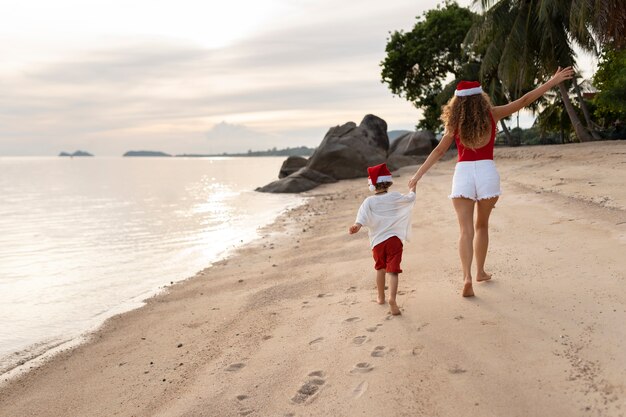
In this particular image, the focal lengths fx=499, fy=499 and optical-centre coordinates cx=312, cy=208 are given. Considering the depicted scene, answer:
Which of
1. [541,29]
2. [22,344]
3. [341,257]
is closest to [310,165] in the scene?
[541,29]

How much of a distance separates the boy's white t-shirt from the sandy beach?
751mm

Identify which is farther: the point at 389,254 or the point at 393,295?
the point at 389,254

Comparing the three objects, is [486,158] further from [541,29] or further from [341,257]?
[541,29]

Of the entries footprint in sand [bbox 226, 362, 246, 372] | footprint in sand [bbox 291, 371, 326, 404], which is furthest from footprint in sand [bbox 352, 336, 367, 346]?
footprint in sand [bbox 226, 362, 246, 372]

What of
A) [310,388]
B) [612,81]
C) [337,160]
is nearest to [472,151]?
[310,388]

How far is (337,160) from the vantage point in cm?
3028

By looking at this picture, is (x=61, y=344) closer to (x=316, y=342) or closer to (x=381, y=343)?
(x=316, y=342)

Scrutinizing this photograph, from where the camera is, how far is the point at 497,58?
2525 centimetres

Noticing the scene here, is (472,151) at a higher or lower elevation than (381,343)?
higher

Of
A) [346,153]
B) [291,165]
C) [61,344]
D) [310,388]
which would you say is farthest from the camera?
[291,165]

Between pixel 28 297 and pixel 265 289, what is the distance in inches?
167

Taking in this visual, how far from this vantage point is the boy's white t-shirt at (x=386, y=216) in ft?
16.5

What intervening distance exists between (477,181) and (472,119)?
0.60 meters

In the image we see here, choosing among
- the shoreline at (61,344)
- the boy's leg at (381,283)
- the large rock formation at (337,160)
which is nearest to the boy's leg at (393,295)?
the boy's leg at (381,283)
